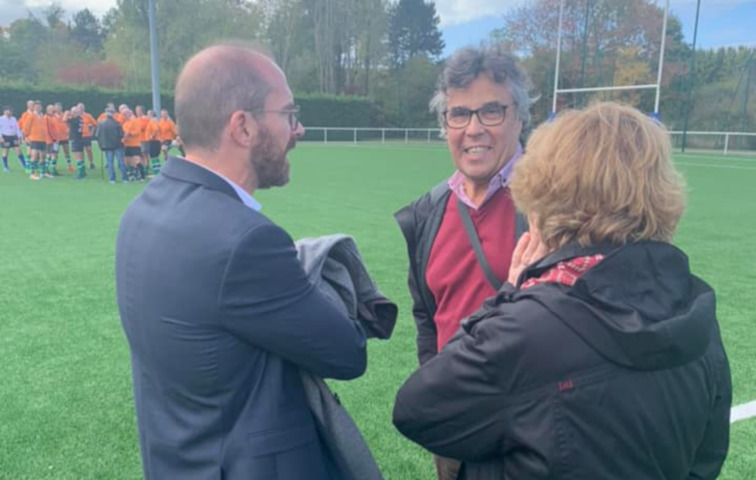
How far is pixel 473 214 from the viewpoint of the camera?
7.45 feet

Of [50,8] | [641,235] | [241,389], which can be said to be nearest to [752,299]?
[641,235]

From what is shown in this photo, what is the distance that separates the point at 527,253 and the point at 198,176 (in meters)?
0.87

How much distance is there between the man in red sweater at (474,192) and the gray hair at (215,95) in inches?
37.9

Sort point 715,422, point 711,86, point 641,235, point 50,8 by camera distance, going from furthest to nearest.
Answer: point 50,8, point 711,86, point 715,422, point 641,235

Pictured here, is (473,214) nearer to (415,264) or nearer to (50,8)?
(415,264)

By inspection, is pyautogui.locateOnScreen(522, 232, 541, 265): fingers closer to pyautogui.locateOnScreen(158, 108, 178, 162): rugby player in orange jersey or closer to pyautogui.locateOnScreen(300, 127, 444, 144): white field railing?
pyautogui.locateOnScreen(158, 108, 178, 162): rugby player in orange jersey

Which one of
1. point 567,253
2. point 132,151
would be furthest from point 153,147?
point 567,253

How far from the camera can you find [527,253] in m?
1.53

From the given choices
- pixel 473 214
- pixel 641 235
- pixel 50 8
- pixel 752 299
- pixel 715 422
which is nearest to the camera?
pixel 641 235

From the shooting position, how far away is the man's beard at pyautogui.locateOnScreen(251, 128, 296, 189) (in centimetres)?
162

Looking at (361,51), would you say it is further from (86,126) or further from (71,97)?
(86,126)

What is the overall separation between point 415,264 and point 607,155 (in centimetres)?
119

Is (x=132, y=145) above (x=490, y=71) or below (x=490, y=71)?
below

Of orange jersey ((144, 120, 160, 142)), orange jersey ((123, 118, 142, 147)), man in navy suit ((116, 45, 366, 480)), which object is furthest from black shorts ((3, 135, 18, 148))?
man in navy suit ((116, 45, 366, 480))
